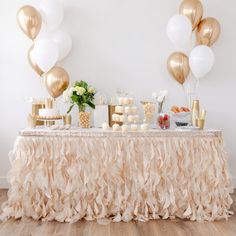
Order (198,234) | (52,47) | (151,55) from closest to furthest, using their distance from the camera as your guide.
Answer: (198,234) → (52,47) → (151,55)

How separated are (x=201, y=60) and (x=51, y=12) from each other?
1.45 meters

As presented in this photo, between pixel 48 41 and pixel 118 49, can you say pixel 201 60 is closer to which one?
pixel 118 49

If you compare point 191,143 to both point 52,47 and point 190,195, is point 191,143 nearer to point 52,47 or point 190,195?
point 190,195

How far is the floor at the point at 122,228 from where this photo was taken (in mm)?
2693

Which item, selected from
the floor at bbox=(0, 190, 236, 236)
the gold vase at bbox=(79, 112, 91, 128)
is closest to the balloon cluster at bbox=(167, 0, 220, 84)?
the gold vase at bbox=(79, 112, 91, 128)

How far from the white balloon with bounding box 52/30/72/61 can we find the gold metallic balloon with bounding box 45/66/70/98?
0.55ft

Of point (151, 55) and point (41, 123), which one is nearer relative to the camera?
point (41, 123)

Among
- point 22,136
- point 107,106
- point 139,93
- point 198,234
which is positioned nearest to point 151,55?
point 139,93

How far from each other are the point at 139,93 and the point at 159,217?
4.16 ft

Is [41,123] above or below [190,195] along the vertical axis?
above

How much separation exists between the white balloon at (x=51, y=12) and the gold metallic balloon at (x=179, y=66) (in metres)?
1.14

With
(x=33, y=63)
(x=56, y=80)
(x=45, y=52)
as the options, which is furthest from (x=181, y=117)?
(x=33, y=63)

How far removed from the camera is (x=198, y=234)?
2.68m

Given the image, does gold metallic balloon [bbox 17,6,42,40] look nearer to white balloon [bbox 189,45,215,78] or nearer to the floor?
white balloon [bbox 189,45,215,78]
